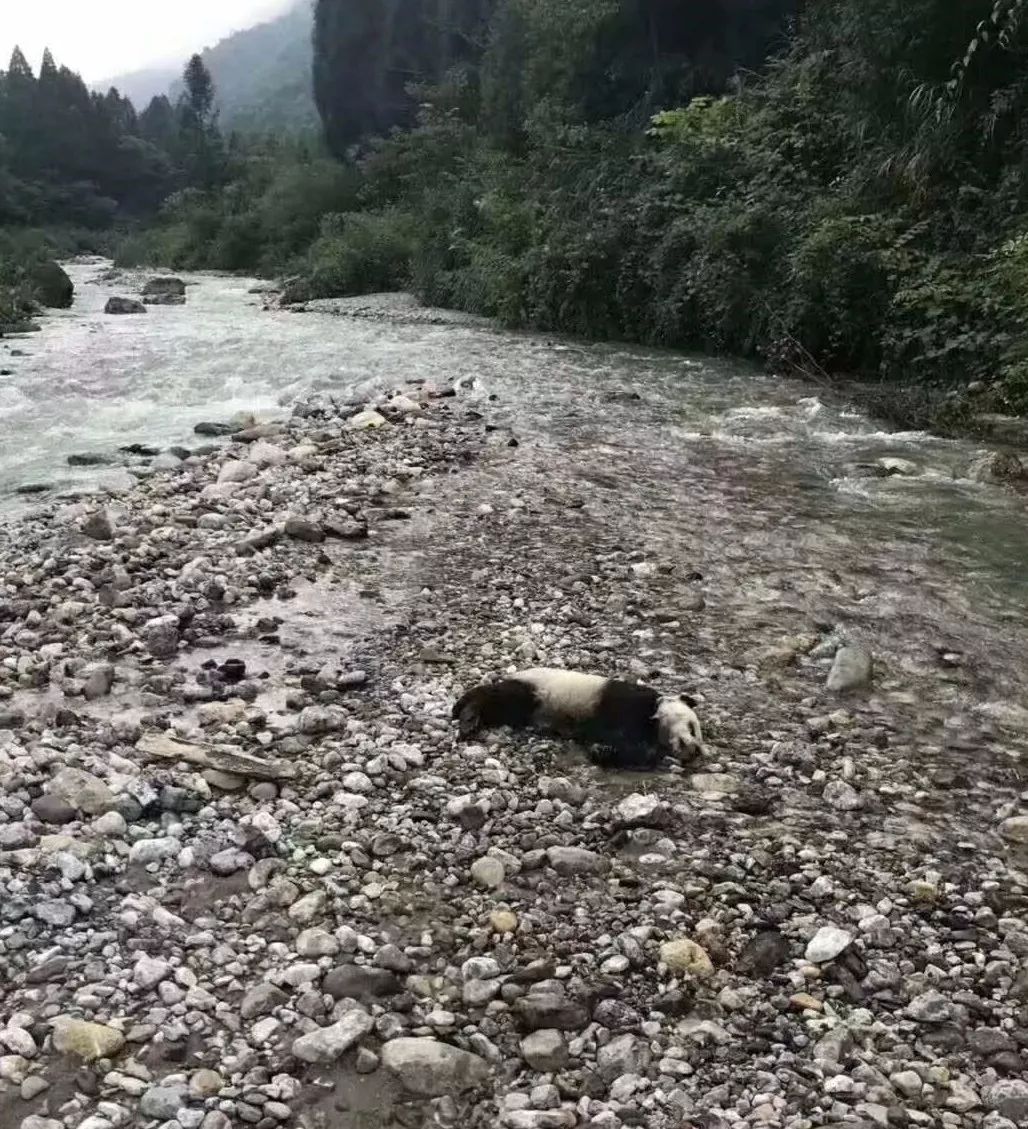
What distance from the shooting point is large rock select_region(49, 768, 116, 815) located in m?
3.45

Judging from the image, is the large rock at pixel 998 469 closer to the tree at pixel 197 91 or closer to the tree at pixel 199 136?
the tree at pixel 199 136

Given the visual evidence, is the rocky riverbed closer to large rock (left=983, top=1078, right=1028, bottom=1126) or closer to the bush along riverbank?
large rock (left=983, top=1078, right=1028, bottom=1126)

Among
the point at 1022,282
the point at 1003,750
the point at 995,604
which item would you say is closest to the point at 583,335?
the point at 1022,282

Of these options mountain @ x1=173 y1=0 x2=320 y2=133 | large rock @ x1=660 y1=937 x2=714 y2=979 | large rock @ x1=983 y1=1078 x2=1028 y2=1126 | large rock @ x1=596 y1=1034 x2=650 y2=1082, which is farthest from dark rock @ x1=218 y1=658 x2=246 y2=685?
mountain @ x1=173 y1=0 x2=320 y2=133

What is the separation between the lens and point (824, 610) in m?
5.49

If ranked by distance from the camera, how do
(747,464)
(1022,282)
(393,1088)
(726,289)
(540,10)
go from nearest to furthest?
(393,1088) → (747,464) → (1022,282) → (726,289) → (540,10)

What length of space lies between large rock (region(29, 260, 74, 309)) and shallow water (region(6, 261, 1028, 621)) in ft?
21.4

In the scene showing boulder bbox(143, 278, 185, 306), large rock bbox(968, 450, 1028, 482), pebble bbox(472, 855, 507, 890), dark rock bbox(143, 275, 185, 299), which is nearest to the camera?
pebble bbox(472, 855, 507, 890)

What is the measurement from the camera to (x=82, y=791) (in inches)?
138

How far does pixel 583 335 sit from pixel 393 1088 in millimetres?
16773

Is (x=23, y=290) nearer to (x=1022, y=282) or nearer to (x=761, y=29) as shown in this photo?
(x=761, y=29)

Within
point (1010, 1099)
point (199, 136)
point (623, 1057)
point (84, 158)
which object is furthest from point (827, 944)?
point (84, 158)

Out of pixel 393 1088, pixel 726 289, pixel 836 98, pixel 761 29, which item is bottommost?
pixel 393 1088

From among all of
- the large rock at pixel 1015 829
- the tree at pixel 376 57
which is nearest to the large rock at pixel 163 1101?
the large rock at pixel 1015 829
